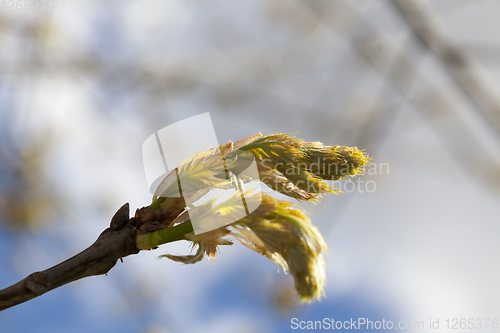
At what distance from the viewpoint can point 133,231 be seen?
4.04 ft

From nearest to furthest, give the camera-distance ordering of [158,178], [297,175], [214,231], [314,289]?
[314,289] < [214,231] < [297,175] < [158,178]

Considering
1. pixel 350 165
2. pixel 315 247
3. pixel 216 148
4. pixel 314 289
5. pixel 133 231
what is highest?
pixel 216 148

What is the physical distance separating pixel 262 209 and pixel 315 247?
0.57 feet

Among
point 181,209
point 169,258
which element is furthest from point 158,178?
point 169,258

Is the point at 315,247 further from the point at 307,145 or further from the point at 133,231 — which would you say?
the point at 133,231

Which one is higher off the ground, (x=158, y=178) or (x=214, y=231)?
(x=158, y=178)

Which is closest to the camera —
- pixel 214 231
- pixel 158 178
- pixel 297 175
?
pixel 214 231

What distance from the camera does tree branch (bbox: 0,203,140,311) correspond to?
107 cm

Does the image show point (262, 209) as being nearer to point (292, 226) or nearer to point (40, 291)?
point (292, 226)

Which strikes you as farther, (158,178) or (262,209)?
(158,178)

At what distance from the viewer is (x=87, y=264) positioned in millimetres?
1124

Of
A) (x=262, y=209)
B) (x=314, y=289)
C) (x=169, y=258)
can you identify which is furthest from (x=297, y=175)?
(x=169, y=258)

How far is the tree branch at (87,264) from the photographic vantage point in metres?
1.07

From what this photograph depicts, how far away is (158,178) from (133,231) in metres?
0.21
